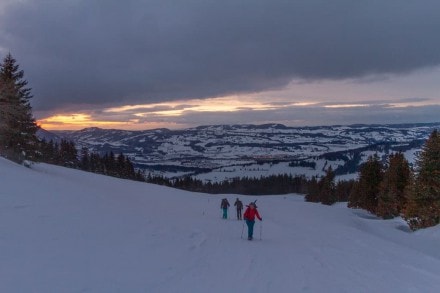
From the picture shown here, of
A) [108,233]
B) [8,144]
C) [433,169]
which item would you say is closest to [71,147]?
[8,144]

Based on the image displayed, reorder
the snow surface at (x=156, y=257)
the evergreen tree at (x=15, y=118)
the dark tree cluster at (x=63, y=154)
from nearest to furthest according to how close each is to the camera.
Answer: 1. the snow surface at (x=156, y=257)
2. the evergreen tree at (x=15, y=118)
3. the dark tree cluster at (x=63, y=154)

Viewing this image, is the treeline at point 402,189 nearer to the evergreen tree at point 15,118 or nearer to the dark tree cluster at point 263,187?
the evergreen tree at point 15,118

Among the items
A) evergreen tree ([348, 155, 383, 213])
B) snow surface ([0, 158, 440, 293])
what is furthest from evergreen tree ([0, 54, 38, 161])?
evergreen tree ([348, 155, 383, 213])

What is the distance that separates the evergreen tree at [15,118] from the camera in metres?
36.3

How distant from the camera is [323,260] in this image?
51.8ft

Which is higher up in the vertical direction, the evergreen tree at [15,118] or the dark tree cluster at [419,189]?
the evergreen tree at [15,118]

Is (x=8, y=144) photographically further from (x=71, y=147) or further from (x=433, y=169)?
(x=71, y=147)

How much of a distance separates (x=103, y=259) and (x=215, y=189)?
477 ft

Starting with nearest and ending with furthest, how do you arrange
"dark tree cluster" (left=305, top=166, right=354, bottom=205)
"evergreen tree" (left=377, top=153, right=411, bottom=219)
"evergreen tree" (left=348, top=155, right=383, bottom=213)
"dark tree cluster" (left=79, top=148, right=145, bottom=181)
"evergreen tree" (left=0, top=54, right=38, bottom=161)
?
"evergreen tree" (left=0, top=54, right=38, bottom=161) → "evergreen tree" (left=377, top=153, right=411, bottom=219) → "evergreen tree" (left=348, top=155, right=383, bottom=213) → "dark tree cluster" (left=305, top=166, right=354, bottom=205) → "dark tree cluster" (left=79, top=148, right=145, bottom=181)

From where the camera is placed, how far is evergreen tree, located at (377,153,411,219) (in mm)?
50000

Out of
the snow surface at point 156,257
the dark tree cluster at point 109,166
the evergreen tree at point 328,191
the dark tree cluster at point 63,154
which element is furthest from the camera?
the dark tree cluster at point 109,166

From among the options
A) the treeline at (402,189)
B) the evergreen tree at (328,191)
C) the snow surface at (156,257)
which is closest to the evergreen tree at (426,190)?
the treeline at (402,189)

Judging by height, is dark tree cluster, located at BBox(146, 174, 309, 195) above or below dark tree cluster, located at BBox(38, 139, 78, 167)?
below

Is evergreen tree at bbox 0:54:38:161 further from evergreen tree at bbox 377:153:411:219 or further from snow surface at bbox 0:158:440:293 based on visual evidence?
evergreen tree at bbox 377:153:411:219
